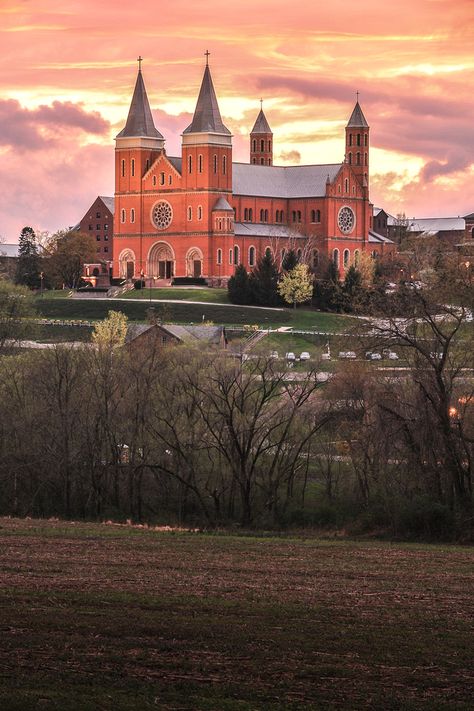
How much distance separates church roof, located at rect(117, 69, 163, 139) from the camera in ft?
399

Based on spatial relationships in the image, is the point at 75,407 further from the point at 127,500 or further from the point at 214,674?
the point at 214,674

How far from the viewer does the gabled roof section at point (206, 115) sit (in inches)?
4614

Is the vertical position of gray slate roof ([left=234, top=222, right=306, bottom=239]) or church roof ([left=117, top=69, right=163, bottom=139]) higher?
church roof ([left=117, top=69, right=163, bottom=139])

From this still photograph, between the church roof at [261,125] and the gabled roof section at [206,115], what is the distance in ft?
91.7

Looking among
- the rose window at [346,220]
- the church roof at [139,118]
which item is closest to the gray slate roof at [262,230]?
the rose window at [346,220]

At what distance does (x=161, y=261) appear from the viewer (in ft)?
404

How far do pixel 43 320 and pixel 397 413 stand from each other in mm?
64459

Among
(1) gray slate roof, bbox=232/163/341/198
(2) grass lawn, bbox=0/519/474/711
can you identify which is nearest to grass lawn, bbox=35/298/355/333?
(1) gray slate roof, bbox=232/163/341/198

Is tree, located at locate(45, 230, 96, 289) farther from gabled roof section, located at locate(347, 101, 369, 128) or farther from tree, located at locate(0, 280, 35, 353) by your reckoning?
tree, located at locate(0, 280, 35, 353)

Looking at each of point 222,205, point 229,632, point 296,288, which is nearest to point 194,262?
point 222,205

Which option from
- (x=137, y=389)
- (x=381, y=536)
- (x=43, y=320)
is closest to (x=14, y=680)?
(x=381, y=536)

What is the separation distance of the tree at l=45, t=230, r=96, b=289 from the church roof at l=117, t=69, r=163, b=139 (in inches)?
469

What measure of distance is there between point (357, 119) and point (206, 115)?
78.2ft

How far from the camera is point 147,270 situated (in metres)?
123
